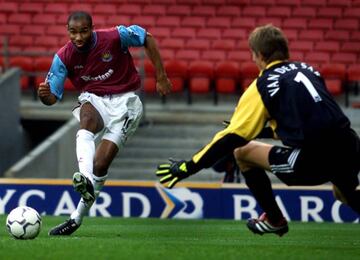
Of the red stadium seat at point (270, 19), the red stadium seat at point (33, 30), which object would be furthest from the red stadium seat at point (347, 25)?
the red stadium seat at point (33, 30)

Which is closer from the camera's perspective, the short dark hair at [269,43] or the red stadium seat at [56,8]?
the short dark hair at [269,43]

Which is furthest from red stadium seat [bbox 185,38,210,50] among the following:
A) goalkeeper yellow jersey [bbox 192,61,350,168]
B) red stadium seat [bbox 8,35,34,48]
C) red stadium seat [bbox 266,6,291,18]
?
goalkeeper yellow jersey [bbox 192,61,350,168]

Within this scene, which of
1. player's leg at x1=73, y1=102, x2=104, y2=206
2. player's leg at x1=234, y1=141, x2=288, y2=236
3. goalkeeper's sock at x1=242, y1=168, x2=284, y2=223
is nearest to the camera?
player's leg at x1=234, y1=141, x2=288, y2=236

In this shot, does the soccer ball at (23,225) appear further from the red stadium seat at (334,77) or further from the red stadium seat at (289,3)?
the red stadium seat at (289,3)

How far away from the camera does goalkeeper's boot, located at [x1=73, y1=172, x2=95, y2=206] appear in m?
9.49

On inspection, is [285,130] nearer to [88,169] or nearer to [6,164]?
[88,169]

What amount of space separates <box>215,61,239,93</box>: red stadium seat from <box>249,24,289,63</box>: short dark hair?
11.7 meters

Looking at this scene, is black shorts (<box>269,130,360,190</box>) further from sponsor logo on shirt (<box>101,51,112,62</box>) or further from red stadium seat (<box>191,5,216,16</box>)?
red stadium seat (<box>191,5,216,16</box>)

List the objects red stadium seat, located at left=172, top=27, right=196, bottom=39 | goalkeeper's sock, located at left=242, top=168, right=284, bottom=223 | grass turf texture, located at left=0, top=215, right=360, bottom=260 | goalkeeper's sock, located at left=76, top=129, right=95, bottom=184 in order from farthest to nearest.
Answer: red stadium seat, located at left=172, top=27, right=196, bottom=39 → goalkeeper's sock, located at left=76, top=129, right=95, bottom=184 → goalkeeper's sock, located at left=242, top=168, right=284, bottom=223 → grass turf texture, located at left=0, top=215, right=360, bottom=260

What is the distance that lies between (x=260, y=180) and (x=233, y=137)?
742 millimetres

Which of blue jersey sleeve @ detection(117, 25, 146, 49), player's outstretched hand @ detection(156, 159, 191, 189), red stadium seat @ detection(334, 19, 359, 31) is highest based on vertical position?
blue jersey sleeve @ detection(117, 25, 146, 49)

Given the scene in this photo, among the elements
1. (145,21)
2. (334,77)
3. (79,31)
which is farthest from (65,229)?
(145,21)

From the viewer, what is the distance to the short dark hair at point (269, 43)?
8.43 metres

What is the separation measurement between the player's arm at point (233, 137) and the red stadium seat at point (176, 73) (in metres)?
11.9
